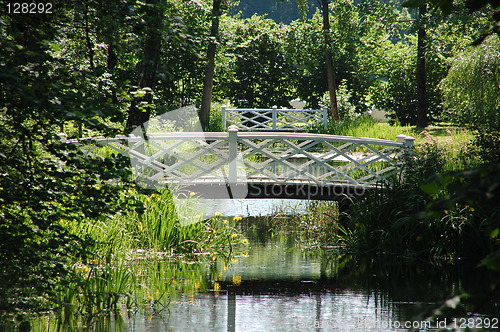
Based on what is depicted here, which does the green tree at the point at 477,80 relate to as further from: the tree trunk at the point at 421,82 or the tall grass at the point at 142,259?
the tall grass at the point at 142,259

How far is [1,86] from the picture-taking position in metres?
3.49

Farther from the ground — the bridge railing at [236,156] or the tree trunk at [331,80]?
the tree trunk at [331,80]

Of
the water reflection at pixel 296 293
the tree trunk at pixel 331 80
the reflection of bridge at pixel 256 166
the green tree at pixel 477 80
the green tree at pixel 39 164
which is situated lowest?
the water reflection at pixel 296 293

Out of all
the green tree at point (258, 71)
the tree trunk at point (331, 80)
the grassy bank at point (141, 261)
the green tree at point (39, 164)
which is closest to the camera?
the green tree at point (39, 164)

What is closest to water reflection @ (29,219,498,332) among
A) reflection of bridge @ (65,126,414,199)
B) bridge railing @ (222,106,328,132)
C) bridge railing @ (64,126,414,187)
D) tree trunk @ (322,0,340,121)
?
reflection of bridge @ (65,126,414,199)

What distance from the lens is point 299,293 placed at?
7.11 meters

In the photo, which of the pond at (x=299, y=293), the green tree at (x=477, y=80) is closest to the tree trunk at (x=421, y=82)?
the green tree at (x=477, y=80)

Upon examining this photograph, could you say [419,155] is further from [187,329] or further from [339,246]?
[187,329]

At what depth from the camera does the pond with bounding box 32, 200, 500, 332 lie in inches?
231

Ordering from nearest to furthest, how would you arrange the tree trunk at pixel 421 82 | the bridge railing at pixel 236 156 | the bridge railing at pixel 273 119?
the bridge railing at pixel 236 156 < the tree trunk at pixel 421 82 < the bridge railing at pixel 273 119

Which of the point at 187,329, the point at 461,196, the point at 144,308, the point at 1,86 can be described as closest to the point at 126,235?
the point at 144,308

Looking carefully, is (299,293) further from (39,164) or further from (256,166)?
(256,166)

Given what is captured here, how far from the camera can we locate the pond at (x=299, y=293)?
586cm

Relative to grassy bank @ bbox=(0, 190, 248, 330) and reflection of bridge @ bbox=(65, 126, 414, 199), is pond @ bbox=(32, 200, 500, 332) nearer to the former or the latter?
grassy bank @ bbox=(0, 190, 248, 330)
